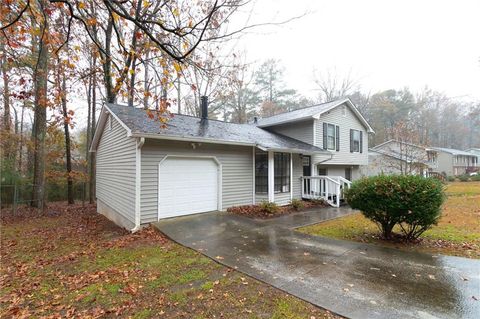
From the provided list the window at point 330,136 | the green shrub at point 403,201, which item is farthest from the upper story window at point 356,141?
the green shrub at point 403,201

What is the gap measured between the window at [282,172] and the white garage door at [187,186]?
9.71ft

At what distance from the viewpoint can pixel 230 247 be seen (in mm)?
5285

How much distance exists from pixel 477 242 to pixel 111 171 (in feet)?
38.2

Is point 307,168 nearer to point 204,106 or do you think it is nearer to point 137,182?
point 204,106

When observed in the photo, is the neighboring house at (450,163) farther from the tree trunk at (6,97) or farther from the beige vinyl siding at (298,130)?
the tree trunk at (6,97)

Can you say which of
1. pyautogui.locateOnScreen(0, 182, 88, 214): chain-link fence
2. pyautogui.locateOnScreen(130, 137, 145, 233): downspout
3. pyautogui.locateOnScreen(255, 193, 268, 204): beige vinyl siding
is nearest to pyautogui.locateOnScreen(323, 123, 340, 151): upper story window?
pyautogui.locateOnScreen(255, 193, 268, 204): beige vinyl siding

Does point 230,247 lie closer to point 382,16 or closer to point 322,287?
point 322,287

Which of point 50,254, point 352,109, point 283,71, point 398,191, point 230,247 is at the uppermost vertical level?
point 283,71

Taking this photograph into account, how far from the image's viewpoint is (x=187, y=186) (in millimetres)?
8016

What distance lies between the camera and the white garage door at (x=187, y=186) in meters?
7.47

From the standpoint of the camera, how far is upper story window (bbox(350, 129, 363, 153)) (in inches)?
607

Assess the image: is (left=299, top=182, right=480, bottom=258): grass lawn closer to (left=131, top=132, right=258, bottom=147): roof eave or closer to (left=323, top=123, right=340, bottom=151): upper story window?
(left=131, top=132, right=258, bottom=147): roof eave

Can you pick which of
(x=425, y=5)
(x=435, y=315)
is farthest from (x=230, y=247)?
(x=425, y=5)

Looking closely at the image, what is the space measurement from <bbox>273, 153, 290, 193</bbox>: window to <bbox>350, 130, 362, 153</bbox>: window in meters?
6.80
